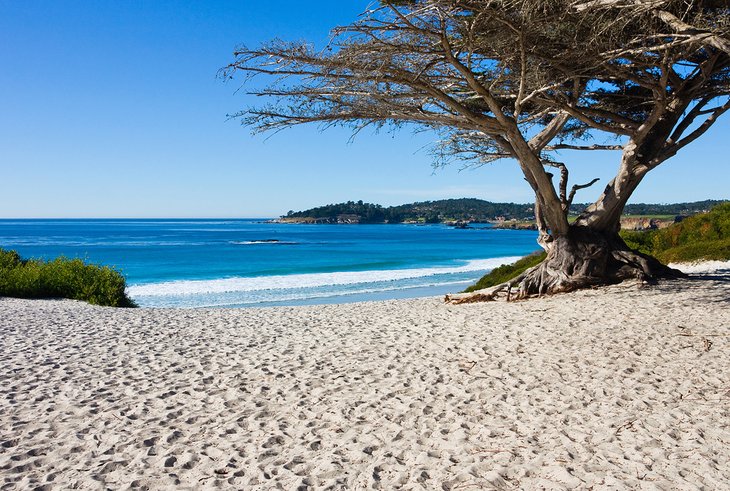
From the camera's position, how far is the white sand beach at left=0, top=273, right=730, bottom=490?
398 centimetres

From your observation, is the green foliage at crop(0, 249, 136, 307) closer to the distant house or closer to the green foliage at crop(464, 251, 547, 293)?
the green foliage at crop(464, 251, 547, 293)

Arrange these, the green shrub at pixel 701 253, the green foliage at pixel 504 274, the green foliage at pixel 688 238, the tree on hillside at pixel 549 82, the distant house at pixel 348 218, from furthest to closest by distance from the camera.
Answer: the distant house at pixel 348 218, the green foliage at pixel 688 238, the green shrub at pixel 701 253, the green foliage at pixel 504 274, the tree on hillside at pixel 549 82

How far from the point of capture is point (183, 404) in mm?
5348

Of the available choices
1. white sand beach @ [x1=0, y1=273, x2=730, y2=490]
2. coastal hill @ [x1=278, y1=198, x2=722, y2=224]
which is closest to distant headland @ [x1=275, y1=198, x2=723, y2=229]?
coastal hill @ [x1=278, y1=198, x2=722, y2=224]

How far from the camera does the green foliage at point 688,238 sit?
20.4 m

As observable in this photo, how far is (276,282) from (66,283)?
1347 centimetres

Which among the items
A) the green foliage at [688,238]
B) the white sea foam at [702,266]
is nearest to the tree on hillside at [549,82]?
the white sea foam at [702,266]

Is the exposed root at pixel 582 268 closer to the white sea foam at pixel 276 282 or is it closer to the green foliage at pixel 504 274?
the green foliage at pixel 504 274

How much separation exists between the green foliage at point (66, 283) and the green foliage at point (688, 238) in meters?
17.7

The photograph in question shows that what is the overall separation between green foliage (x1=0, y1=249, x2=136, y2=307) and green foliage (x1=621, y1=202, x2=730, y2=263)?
17665 millimetres

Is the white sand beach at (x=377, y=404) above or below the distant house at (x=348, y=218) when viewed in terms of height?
below

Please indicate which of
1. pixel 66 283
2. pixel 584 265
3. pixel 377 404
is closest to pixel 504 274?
pixel 584 265

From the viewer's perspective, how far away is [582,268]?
1200 centimetres

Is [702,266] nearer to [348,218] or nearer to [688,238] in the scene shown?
[688,238]
